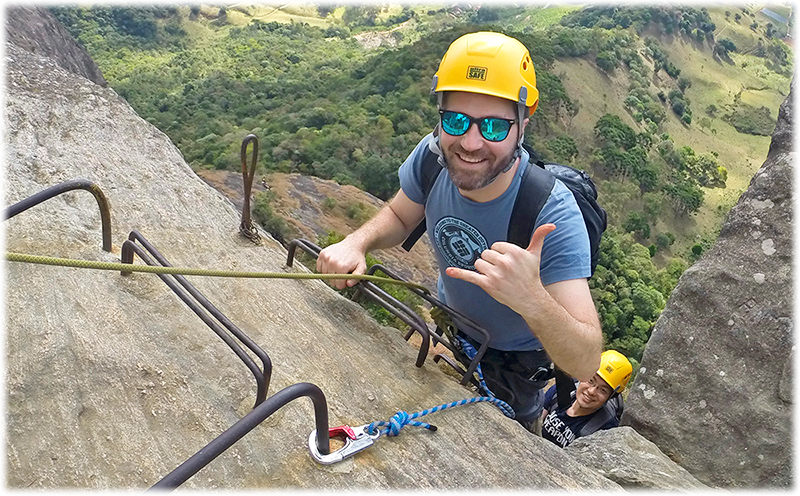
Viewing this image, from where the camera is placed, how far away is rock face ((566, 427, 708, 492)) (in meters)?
2.91

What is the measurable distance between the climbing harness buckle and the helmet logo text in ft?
5.76

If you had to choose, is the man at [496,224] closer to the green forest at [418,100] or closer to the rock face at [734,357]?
the rock face at [734,357]

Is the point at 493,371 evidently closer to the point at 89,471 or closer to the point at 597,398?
the point at 597,398

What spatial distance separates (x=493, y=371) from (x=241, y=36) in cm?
11093

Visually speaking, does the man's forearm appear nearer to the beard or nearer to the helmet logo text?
the beard

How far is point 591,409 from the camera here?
15.8 ft

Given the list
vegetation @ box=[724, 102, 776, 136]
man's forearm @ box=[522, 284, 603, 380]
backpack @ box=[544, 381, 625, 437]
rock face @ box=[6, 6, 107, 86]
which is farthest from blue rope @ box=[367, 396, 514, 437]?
A: vegetation @ box=[724, 102, 776, 136]

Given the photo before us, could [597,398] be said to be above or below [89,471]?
below

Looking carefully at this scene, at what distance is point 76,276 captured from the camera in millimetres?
3086

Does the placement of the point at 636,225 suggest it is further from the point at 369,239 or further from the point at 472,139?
the point at 472,139

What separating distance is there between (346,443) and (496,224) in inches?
51.8

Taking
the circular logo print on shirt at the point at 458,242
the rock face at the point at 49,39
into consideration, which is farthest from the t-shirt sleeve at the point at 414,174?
the rock face at the point at 49,39

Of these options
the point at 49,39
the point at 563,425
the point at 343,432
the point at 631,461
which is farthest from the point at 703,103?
the point at 343,432

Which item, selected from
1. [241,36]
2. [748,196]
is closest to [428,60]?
[241,36]
